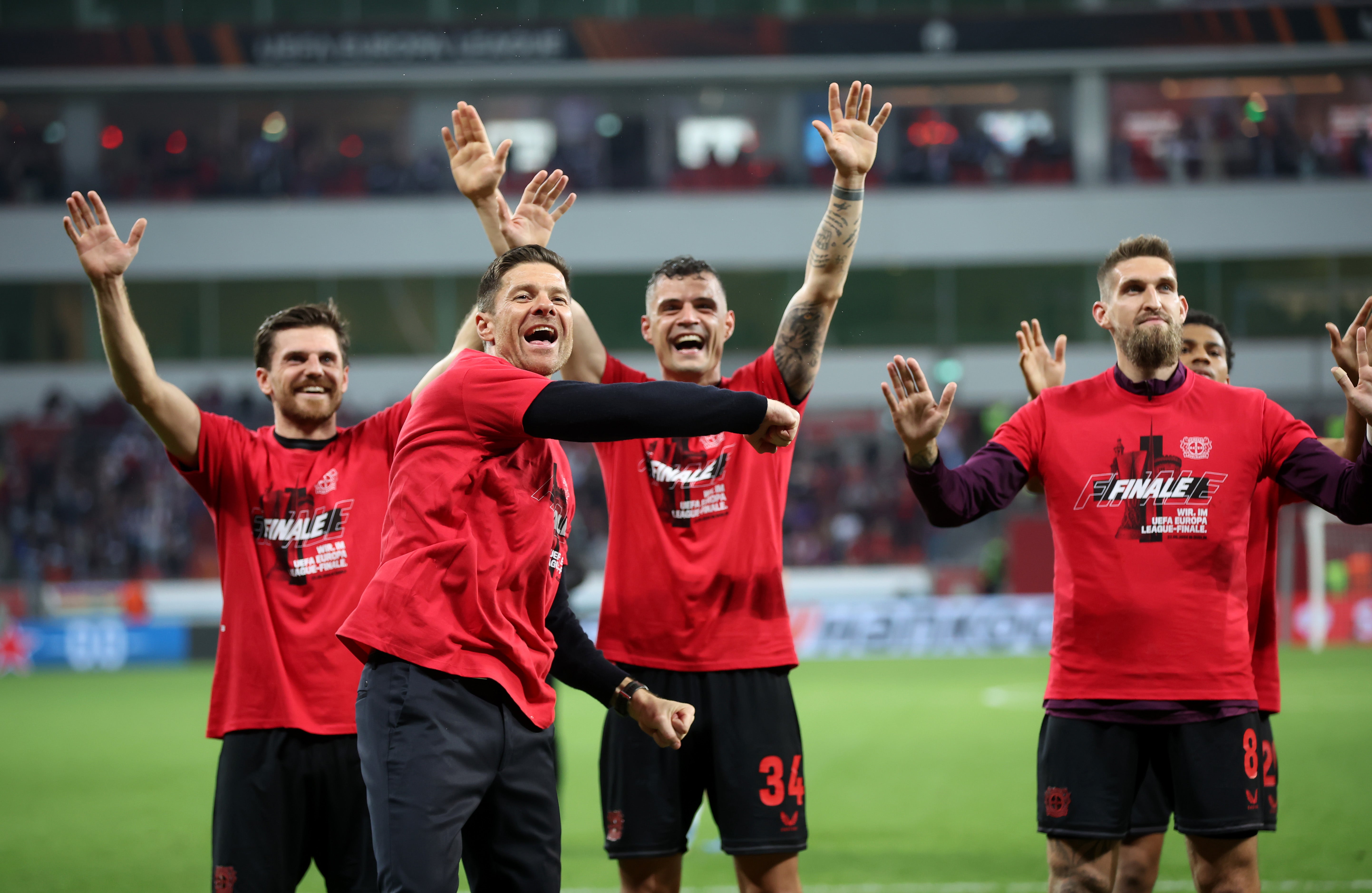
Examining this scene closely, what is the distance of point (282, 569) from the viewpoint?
4527mm

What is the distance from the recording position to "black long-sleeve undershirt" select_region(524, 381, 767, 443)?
334cm

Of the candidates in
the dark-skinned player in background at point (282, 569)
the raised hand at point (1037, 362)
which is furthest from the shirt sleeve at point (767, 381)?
the dark-skinned player in background at point (282, 569)

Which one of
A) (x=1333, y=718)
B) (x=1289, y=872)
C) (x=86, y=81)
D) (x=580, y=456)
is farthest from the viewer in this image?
(x=86, y=81)

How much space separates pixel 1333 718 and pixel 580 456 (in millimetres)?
18186

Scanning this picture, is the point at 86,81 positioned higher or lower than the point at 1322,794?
higher

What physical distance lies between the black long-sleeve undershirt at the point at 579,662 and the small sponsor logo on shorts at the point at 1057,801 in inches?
61.6

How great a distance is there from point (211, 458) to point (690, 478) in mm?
1724

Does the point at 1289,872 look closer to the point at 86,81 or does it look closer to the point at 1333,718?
the point at 1333,718

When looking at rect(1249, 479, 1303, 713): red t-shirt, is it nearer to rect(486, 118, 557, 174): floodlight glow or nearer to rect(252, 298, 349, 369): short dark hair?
rect(252, 298, 349, 369): short dark hair

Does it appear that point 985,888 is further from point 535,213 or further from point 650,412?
point 650,412

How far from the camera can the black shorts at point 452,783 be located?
3.36m

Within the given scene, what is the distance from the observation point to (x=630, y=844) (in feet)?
15.5

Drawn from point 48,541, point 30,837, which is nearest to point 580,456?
point 48,541

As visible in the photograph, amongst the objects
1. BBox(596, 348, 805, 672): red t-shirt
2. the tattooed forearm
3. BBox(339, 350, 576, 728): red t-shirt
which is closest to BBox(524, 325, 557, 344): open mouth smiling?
BBox(339, 350, 576, 728): red t-shirt
